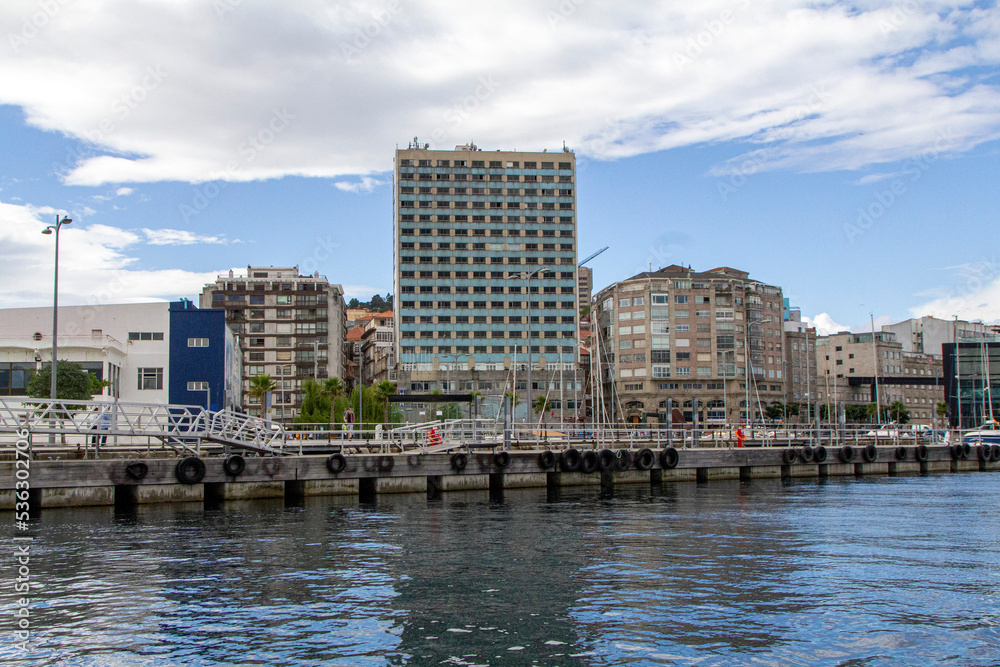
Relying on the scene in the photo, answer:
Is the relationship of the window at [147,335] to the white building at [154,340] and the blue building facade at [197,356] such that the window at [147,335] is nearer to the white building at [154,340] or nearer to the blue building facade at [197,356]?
the white building at [154,340]

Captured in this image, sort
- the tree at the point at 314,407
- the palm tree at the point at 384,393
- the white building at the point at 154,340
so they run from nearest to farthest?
the white building at the point at 154,340 → the tree at the point at 314,407 → the palm tree at the point at 384,393

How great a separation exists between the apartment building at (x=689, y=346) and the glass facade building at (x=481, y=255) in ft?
36.7

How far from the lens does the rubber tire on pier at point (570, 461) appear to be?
1750 inches

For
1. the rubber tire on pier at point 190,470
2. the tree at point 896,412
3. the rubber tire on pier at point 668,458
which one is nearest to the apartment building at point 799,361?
the tree at point 896,412

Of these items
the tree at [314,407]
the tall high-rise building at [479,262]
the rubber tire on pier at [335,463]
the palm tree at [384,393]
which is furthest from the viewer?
the tall high-rise building at [479,262]

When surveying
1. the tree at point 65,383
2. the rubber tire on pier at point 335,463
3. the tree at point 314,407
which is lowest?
the rubber tire on pier at point 335,463

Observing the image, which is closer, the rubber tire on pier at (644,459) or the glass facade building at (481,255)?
the rubber tire on pier at (644,459)

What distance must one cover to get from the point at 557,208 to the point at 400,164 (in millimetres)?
28243

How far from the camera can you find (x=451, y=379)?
155 metres

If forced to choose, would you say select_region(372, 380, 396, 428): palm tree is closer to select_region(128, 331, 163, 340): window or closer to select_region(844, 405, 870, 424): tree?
select_region(128, 331, 163, 340): window

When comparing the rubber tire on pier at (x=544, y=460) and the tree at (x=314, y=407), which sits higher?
the tree at (x=314, y=407)

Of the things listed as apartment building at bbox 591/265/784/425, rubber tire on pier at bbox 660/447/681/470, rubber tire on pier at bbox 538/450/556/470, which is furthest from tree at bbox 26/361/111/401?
apartment building at bbox 591/265/784/425

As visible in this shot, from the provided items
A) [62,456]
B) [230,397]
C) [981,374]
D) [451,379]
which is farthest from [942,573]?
[451,379]

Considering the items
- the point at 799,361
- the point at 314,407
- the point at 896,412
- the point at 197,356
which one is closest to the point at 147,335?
the point at 197,356
